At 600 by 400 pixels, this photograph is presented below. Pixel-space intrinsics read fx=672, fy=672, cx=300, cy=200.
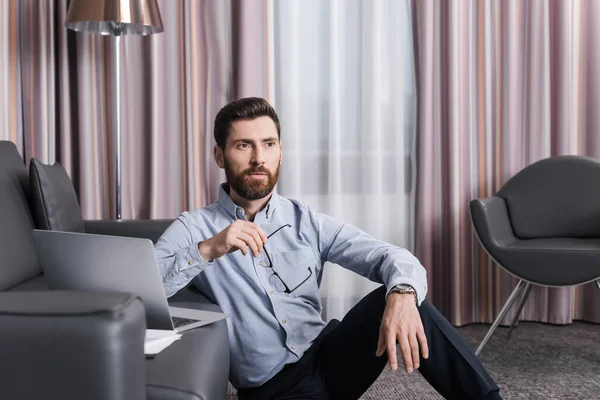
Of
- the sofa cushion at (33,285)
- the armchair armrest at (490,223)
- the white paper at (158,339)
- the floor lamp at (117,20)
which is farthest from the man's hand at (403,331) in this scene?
the floor lamp at (117,20)

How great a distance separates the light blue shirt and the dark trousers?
3 centimetres

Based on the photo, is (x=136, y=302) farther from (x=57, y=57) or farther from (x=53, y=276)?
(x=57, y=57)

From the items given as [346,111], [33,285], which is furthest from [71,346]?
[346,111]

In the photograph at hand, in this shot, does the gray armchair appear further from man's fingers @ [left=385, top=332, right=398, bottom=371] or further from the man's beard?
man's fingers @ [left=385, top=332, right=398, bottom=371]

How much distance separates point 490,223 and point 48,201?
167cm

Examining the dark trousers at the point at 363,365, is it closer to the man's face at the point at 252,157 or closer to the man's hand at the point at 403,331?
the man's hand at the point at 403,331

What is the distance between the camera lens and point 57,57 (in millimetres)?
3025

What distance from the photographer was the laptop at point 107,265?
111cm

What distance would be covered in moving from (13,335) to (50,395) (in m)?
0.09

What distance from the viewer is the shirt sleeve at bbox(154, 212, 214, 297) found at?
1499 mm

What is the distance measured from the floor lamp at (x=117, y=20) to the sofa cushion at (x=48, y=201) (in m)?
0.57

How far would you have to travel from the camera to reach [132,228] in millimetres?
2387

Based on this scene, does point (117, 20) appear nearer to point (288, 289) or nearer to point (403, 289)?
point (288, 289)

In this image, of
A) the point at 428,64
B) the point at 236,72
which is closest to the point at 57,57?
the point at 236,72
